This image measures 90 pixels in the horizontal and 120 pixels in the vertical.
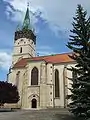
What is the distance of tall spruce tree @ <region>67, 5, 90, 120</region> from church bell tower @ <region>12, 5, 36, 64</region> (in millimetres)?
43818

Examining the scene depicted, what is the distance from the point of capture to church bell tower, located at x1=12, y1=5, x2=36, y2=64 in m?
62.7

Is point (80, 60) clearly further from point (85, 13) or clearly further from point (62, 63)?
point (62, 63)

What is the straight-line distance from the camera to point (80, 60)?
17.5 meters

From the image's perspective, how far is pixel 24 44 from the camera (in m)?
63.7

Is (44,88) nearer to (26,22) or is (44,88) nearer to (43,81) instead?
(43,81)

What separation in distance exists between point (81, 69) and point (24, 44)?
47381mm

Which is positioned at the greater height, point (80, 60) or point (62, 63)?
point (62, 63)

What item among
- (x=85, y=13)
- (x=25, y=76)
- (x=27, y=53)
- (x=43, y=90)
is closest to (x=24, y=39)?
(x=27, y=53)

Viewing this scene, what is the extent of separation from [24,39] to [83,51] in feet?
157

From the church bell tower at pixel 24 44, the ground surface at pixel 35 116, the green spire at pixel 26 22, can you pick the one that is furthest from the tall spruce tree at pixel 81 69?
the green spire at pixel 26 22

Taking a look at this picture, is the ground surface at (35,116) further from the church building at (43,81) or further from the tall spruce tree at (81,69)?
the church building at (43,81)

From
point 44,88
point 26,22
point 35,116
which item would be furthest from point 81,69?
point 26,22

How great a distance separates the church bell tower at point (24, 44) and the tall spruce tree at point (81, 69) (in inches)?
1725

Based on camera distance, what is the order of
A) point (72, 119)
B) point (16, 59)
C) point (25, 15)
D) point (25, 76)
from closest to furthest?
point (72, 119), point (25, 76), point (16, 59), point (25, 15)
